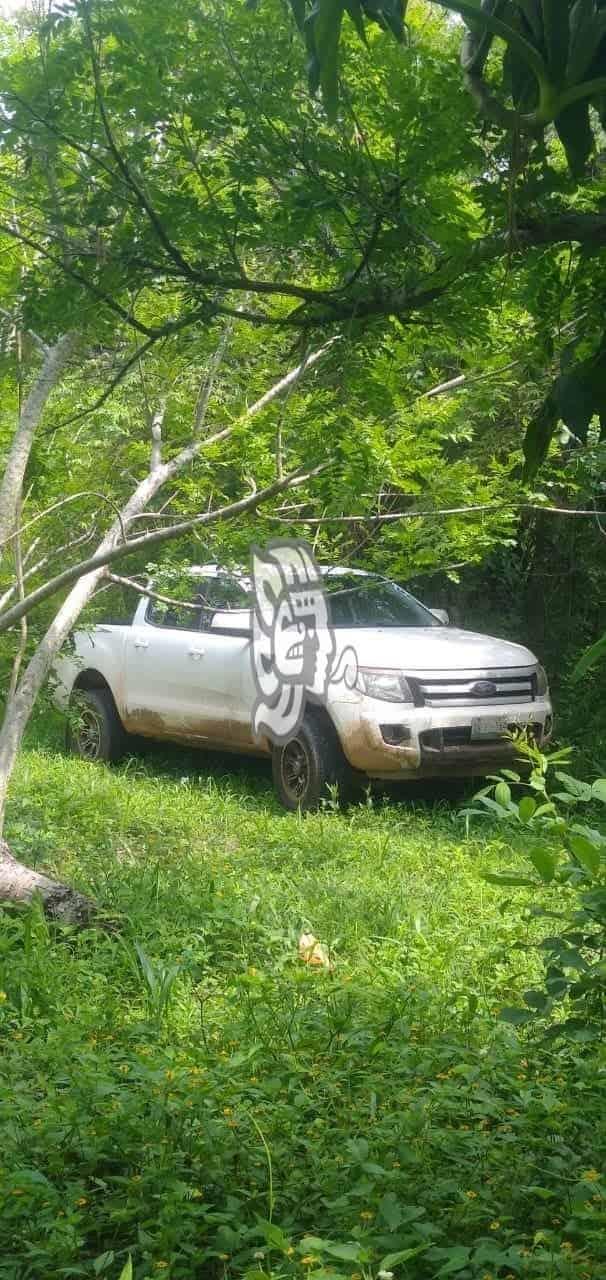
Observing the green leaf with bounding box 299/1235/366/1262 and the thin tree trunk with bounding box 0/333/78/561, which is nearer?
the green leaf with bounding box 299/1235/366/1262

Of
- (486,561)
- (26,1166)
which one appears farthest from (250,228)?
(486,561)

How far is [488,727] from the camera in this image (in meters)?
8.16

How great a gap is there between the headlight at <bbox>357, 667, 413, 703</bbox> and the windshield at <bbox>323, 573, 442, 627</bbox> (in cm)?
64

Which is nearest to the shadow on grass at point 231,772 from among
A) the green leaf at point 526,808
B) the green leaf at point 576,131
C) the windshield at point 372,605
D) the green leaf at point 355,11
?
the windshield at point 372,605

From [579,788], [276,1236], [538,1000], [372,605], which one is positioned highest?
[372,605]

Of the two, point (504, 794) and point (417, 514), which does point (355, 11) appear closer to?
point (504, 794)

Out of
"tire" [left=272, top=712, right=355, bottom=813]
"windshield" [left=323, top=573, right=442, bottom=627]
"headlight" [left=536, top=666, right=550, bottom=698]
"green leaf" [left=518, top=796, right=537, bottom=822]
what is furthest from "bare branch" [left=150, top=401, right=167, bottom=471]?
"green leaf" [left=518, top=796, right=537, bottom=822]

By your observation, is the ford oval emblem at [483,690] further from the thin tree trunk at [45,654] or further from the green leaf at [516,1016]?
the green leaf at [516,1016]

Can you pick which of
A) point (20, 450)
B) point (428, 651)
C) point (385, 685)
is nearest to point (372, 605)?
point (428, 651)

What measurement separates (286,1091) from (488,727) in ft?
15.6

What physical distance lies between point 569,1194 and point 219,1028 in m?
1.53

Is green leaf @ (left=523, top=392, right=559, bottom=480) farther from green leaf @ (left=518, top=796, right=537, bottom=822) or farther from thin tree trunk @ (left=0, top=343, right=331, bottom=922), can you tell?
thin tree trunk @ (left=0, top=343, right=331, bottom=922)

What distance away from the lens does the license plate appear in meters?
8.12

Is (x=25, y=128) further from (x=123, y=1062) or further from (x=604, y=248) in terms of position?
(x=123, y=1062)
